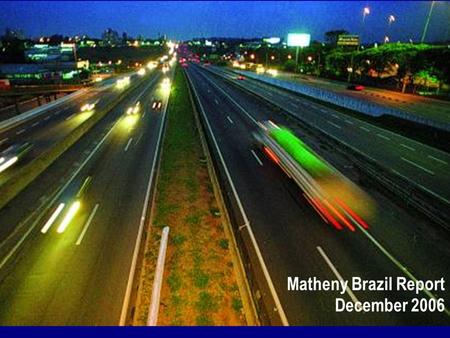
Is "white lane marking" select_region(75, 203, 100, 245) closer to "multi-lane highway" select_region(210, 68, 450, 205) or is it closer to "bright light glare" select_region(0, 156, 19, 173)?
"bright light glare" select_region(0, 156, 19, 173)

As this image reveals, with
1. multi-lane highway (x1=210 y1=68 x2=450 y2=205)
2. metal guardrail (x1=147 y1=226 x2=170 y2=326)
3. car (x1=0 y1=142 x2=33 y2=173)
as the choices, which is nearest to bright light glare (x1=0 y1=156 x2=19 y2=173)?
car (x1=0 y1=142 x2=33 y2=173)

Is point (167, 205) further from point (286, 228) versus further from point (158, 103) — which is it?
point (158, 103)

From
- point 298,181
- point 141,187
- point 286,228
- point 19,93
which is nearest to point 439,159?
point 298,181

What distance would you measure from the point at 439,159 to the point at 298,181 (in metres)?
16.1

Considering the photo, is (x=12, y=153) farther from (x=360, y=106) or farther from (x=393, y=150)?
(x=360, y=106)

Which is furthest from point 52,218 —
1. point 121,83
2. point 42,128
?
point 121,83

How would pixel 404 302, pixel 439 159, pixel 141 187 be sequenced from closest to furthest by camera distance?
pixel 404 302, pixel 141 187, pixel 439 159

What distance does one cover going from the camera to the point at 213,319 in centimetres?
1241

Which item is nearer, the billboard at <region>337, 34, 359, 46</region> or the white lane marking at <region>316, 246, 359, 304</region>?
the white lane marking at <region>316, 246, 359, 304</region>

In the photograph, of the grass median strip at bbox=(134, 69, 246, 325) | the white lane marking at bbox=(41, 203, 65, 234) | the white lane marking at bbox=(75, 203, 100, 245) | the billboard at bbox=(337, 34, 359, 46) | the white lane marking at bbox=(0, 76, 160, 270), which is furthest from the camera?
the billboard at bbox=(337, 34, 359, 46)

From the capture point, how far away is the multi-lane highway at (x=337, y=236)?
13.3m

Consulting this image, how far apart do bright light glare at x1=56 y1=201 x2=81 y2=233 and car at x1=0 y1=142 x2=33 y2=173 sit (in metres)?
11.0

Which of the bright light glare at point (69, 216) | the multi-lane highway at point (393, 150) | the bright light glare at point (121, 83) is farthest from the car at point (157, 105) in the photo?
the bright light glare at point (69, 216)

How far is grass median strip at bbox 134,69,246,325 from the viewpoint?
12.8m
